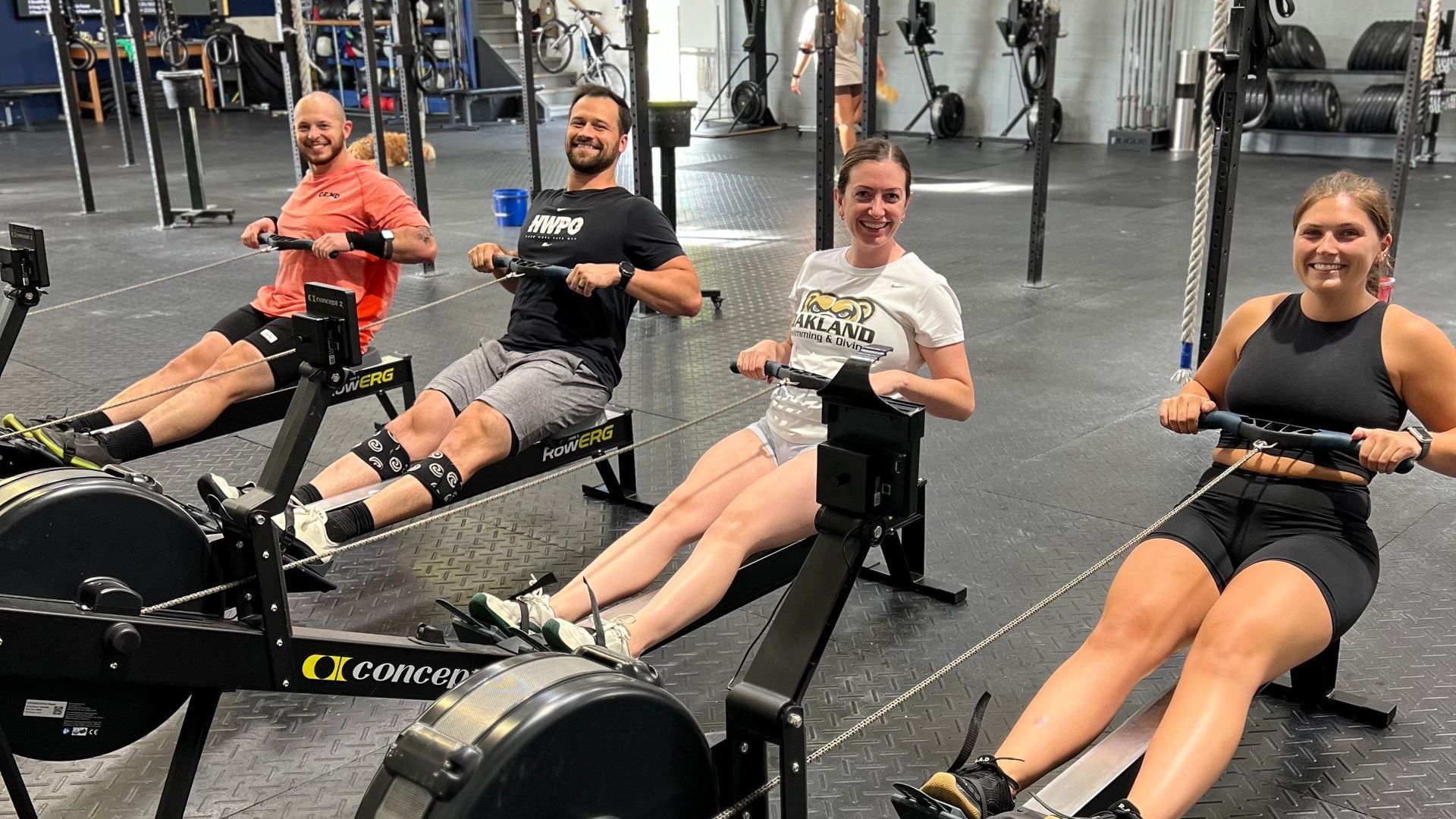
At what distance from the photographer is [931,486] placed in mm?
A: 3662

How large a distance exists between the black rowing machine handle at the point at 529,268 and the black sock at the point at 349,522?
0.71 m

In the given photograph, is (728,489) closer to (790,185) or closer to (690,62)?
(790,185)

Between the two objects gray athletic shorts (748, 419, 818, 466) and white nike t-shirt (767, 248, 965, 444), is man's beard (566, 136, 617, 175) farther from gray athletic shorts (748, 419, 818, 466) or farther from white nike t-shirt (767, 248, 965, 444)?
gray athletic shorts (748, 419, 818, 466)

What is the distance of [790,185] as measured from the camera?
31.7 feet

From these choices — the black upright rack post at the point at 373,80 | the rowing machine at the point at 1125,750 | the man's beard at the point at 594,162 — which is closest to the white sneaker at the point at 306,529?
the man's beard at the point at 594,162

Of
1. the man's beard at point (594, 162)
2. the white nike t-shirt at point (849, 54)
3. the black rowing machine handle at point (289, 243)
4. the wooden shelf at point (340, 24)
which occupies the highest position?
the wooden shelf at point (340, 24)

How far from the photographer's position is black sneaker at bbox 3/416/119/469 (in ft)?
9.70

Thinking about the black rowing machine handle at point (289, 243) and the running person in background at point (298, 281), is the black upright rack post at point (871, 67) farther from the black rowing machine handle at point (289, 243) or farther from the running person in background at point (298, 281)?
the black rowing machine handle at point (289, 243)

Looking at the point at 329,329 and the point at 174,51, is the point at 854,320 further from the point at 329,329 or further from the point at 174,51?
the point at 174,51

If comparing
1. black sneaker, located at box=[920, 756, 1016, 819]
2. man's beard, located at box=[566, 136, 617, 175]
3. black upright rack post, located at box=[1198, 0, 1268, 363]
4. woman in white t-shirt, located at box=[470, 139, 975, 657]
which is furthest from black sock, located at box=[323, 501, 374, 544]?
black upright rack post, located at box=[1198, 0, 1268, 363]

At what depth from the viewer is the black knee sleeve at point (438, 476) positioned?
9.39 ft

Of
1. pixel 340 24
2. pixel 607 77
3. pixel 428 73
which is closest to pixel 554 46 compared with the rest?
pixel 607 77

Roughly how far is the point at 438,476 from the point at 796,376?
133 cm

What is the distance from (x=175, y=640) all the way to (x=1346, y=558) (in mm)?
1883
